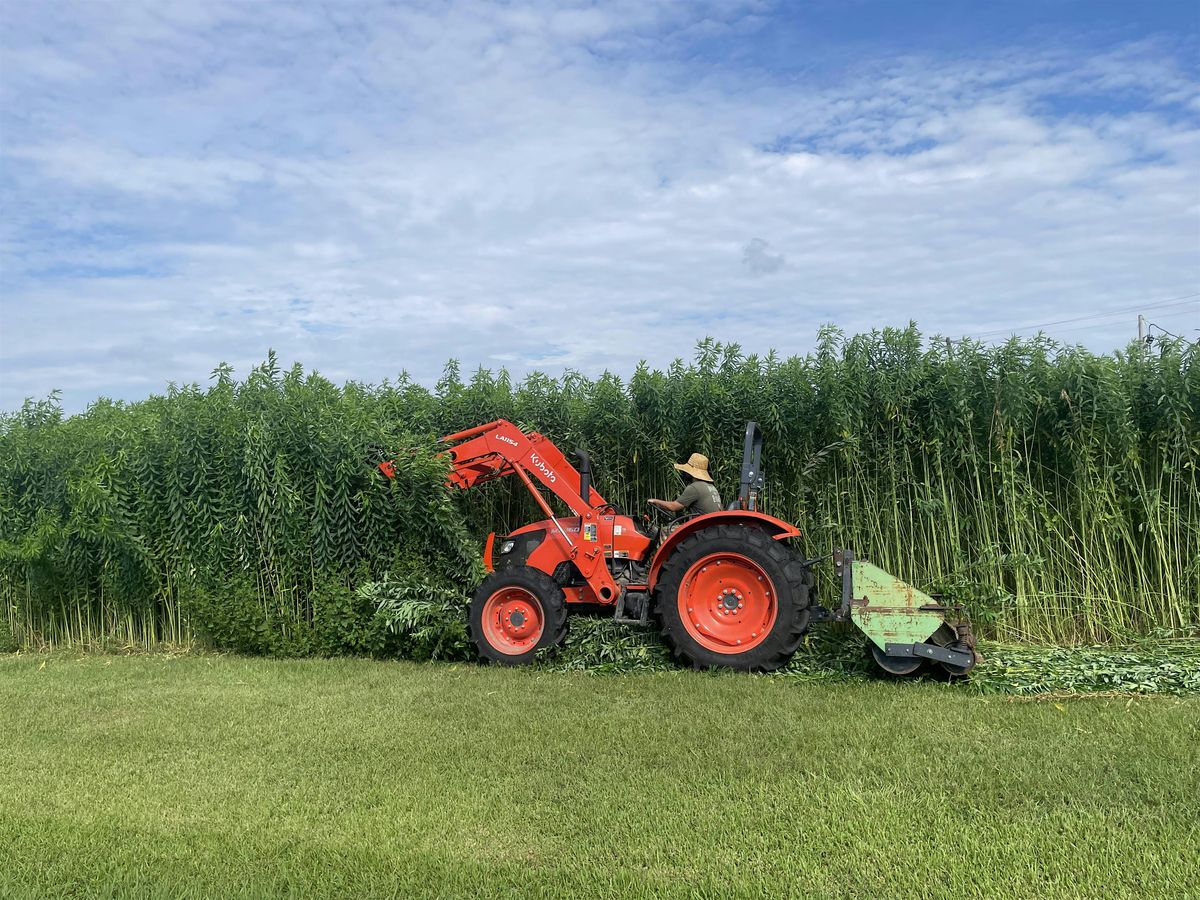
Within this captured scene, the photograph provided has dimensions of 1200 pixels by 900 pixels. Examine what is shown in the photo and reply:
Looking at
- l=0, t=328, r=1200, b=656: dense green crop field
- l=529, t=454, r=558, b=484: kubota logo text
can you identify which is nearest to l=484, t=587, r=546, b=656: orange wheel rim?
l=0, t=328, r=1200, b=656: dense green crop field

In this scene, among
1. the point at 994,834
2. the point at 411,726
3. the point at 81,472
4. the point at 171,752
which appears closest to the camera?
the point at 994,834

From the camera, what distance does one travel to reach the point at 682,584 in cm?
643

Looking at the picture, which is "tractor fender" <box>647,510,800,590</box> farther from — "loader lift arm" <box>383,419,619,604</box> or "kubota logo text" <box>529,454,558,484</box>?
"kubota logo text" <box>529,454,558,484</box>

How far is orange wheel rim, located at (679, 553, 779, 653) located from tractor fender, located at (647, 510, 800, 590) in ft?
0.86

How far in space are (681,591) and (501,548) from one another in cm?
197

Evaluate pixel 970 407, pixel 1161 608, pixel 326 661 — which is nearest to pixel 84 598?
pixel 326 661

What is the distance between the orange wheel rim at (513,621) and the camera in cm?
701

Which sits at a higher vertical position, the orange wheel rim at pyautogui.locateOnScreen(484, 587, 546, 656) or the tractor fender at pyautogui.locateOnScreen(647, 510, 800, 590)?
the tractor fender at pyautogui.locateOnScreen(647, 510, 800, 590)

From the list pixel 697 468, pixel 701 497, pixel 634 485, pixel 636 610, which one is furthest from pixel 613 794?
pixel 634 485

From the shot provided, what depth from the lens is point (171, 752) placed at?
4836mm

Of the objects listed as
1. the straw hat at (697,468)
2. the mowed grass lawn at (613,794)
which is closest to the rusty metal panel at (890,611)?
the mowed grass lawn at (613,794)

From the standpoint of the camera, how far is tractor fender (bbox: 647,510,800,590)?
253 inches

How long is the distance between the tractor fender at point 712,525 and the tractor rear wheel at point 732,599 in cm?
6

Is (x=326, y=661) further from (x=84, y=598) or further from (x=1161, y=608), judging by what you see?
(x=1161, y=608)
